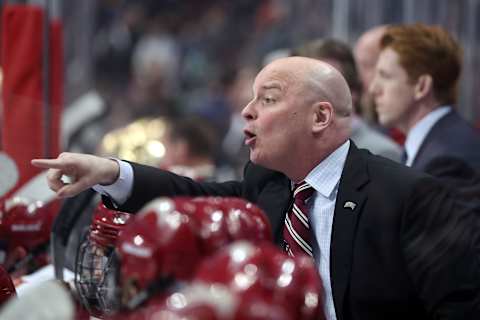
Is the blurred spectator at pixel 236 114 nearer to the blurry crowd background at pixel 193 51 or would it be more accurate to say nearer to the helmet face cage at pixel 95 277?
the blurry crowd background at pixel 193 51

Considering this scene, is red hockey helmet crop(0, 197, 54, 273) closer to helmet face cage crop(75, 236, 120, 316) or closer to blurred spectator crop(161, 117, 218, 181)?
helmet face cage crop(75, 236, 120, 316)

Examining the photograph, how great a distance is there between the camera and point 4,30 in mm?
3645

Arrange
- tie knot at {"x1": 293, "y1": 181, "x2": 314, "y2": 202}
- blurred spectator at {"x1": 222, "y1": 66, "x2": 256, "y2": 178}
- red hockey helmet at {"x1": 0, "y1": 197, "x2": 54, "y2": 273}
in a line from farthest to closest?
blurred spectator at {"x1": 222, "y1": 66, "x2": 256, "y2": 178}, red hockey helmet at {"x1": 0, "y1": 197, "x2": 54, "y2": 273}, tie knot at {"x1": 293, "y1": 181, "x2": 314, "y2": 202}

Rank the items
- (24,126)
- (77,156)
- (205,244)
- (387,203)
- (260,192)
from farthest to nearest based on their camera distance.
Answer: (24,126)
(260,192)
(387,203)
(77,156)
(205,244)

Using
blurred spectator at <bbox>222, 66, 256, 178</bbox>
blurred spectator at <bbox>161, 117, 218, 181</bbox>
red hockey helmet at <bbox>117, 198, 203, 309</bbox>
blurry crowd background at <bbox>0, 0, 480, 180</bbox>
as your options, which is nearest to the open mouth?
red hockey helmet at <bbox>117, 198, 203, 309</bbox>

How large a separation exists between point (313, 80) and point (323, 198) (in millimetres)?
268

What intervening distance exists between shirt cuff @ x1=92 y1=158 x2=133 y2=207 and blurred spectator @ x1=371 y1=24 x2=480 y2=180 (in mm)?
1483

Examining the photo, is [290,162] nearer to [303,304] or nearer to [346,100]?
[346,100]

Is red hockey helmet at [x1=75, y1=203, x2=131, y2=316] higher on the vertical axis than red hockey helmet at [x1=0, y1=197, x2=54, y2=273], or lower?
higher

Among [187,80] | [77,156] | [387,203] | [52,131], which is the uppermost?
[77,156]

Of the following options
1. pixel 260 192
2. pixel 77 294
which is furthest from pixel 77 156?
pixel 260 192

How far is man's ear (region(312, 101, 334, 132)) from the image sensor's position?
2252mm

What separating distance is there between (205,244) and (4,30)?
234 cm

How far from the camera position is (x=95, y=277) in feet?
7.29
